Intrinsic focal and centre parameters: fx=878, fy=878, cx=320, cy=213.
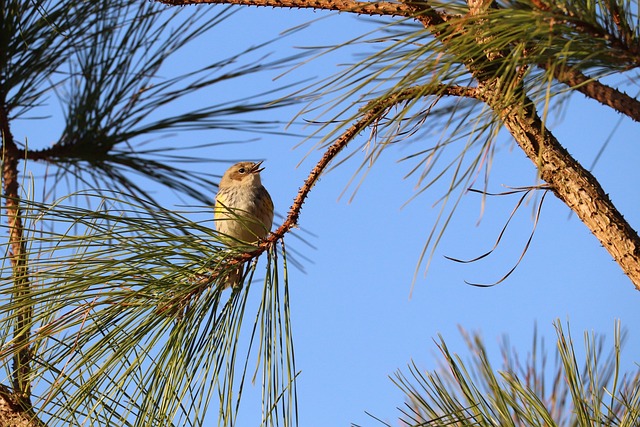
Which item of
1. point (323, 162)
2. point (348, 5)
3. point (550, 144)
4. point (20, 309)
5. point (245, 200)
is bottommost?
point (20, 309)

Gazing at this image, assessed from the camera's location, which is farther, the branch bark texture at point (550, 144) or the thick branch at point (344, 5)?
the thick branch at point (344, 5)

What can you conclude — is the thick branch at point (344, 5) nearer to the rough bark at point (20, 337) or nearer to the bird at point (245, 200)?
the rough bark at point (20, 337)

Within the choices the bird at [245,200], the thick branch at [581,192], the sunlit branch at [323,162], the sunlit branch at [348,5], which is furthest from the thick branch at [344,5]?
the bird at [245,200]

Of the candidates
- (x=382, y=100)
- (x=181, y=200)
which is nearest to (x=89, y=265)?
(x=382, y=100)

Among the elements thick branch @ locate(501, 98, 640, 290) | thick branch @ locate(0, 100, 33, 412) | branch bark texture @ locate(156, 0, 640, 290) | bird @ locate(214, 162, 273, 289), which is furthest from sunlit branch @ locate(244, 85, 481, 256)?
bird @ locate(214, 162, 273, 289)

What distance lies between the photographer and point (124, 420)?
74.9 inches

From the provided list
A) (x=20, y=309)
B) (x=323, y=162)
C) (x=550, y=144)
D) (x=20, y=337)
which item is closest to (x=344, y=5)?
(x=323, y=162)

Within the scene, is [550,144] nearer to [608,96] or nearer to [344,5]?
[608,96]

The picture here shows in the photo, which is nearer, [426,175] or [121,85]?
[426,175]

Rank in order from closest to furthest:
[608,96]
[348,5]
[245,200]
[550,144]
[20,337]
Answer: [608,96]
[550,144]
[348,5]
[20,337]
[245,200]

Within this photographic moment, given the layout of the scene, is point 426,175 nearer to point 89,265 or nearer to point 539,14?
point 539,14

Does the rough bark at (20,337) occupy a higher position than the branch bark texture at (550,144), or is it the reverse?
the branch bark texture at (550,144)

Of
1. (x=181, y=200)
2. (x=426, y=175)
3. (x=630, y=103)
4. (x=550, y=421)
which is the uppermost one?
(x=181, y=200)

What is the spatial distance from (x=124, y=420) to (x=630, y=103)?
4.05 ft
